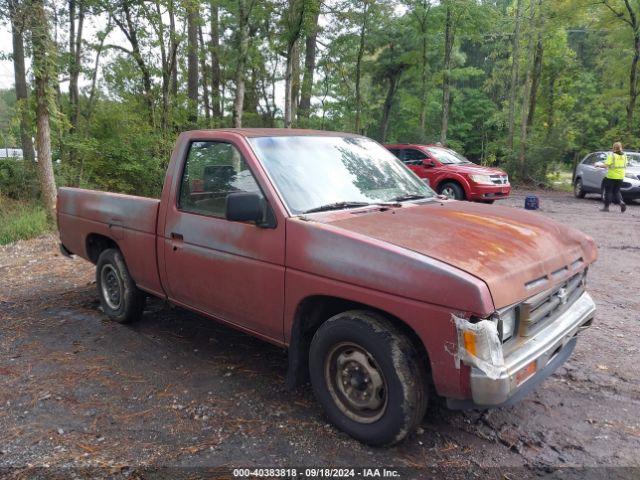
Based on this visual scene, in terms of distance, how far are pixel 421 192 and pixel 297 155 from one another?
3.83 feet

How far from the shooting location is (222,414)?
130 inches

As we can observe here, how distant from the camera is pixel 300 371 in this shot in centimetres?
326

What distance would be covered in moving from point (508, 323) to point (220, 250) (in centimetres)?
202

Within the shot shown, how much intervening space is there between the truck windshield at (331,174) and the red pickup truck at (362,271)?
1cm

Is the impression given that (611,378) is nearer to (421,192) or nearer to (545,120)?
(421,192)

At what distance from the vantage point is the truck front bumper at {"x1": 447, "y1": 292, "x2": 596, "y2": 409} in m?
2.44

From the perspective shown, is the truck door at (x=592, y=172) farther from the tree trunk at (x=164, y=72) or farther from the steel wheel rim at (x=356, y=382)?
the steel wheel rim at (x=356, y=382)

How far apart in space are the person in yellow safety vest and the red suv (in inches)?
104

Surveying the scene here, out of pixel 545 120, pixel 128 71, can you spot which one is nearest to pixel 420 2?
pixel 128 71

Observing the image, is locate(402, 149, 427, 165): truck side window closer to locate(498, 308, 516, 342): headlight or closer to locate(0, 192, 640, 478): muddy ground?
locate(0, 192, 640, 478): muddy ground

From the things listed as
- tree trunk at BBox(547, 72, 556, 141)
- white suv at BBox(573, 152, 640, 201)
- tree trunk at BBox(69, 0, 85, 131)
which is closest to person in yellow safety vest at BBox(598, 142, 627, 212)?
white suv at BBox(573, 152, 640, 201)

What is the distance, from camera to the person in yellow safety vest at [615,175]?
12914 millimetres

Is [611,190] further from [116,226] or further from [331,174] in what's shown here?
[116,226]

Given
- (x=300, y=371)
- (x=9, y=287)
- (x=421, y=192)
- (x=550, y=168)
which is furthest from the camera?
(x=550, y=168)
